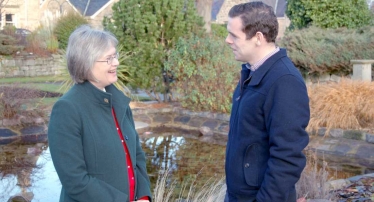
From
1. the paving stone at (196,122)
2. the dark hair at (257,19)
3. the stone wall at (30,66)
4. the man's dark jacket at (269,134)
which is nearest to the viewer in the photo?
the man's dark jacket at (269,134)

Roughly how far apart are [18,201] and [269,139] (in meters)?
4.41

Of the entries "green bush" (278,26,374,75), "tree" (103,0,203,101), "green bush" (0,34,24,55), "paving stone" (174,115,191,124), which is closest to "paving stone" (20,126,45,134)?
"tree" (103,0,203,101)

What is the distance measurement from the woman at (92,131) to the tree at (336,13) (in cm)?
1272

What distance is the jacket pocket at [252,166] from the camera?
102 inches

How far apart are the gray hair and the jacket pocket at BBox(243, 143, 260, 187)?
2.96ft

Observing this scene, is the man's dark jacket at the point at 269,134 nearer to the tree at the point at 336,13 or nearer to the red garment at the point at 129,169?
the red garment at the point at 129,169

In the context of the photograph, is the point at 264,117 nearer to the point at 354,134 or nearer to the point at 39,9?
the point at 354,134

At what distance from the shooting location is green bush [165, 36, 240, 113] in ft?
36.9

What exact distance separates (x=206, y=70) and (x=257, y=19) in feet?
28.6

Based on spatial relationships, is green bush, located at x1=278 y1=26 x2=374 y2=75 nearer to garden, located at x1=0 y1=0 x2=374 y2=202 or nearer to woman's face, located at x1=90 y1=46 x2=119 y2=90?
garden, located at x1=0 y1=0 x2=374 y2=202

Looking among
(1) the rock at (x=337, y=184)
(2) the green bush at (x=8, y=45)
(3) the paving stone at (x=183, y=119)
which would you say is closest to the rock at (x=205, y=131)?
(3) the paving stone at (x=183, y=119)

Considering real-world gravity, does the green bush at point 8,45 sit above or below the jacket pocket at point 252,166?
below

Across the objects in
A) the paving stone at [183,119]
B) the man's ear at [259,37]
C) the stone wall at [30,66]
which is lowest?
the stone wall at [30,66]

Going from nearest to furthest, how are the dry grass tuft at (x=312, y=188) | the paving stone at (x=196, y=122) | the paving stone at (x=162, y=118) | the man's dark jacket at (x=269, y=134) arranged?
the man's dark jacket at (x=269, y=134), the dry grass tuft at (x=312, y=188), the paving stone at (x=196, y=122), the paving stone at (x=162, y=118)
